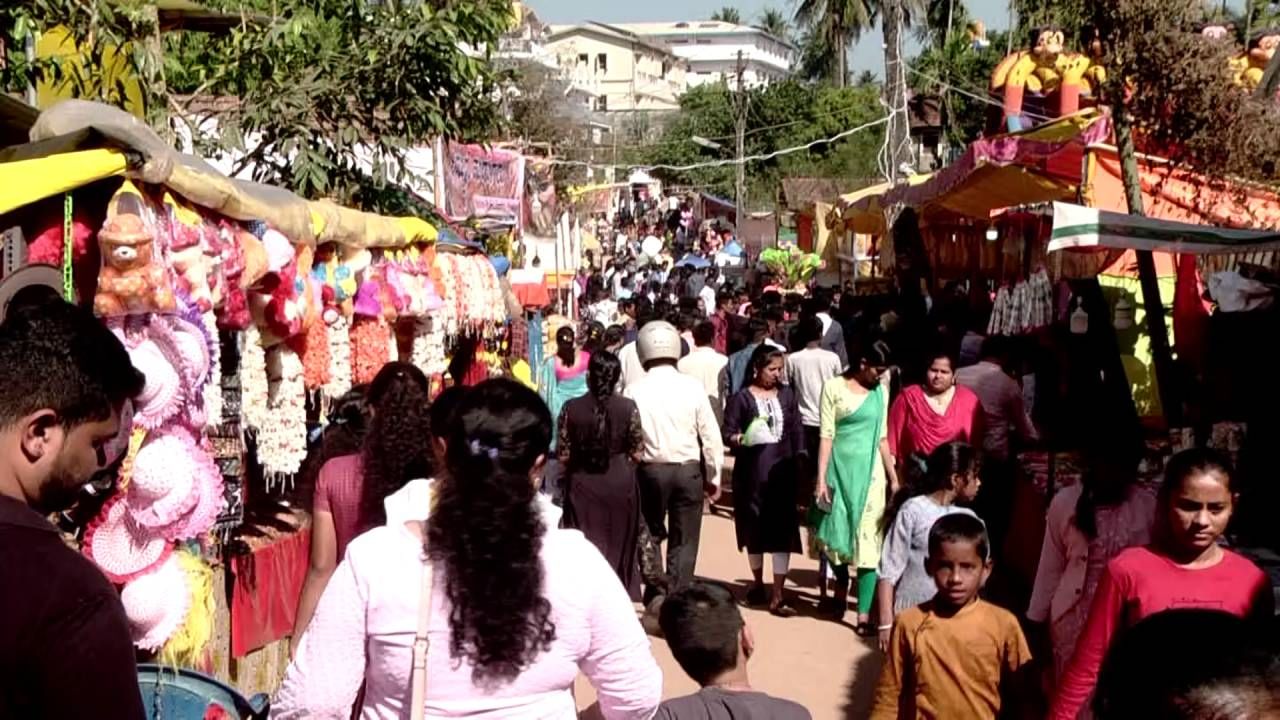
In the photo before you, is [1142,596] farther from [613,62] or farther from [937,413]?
[613,62]

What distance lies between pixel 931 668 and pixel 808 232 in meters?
29.7

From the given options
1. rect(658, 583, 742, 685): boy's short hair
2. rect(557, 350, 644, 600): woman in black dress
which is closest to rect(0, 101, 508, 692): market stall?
Result: rect(557, 350, 644, 600): woman in black dress

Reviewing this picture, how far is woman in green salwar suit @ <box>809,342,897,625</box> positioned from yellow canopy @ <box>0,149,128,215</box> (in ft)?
16.1

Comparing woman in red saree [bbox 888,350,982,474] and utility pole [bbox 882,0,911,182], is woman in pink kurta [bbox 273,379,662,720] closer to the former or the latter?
woman in red saree [bbox 888,350,982,474]

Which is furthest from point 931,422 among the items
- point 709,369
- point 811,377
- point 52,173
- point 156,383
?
point 52,173

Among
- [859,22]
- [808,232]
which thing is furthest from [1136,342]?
[859,22]

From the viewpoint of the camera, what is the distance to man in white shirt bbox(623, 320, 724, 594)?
832 centimetres

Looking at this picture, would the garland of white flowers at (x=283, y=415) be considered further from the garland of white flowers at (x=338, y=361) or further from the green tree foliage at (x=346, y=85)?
the green tree foliage at (x=346, y=85)

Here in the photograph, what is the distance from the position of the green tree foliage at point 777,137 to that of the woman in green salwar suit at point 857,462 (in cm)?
4316

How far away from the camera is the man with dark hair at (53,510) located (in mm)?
2102

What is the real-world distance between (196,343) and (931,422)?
4.49 m

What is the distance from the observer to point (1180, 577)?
12.7 ft

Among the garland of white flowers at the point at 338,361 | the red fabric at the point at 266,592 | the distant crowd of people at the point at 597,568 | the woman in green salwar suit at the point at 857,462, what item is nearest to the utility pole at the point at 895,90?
the woman in green salwar suit at the point at 857,462

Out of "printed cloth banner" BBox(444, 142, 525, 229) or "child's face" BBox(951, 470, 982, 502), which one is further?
"printed cloth banner" BBox(444, 142, 525, 229)
